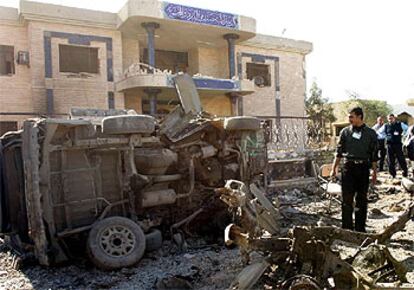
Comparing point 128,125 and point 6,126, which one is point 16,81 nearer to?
point 6,126

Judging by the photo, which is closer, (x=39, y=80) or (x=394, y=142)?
(x=394, y=142)

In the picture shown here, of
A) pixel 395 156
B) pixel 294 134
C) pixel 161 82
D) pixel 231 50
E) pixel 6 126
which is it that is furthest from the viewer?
pixel 231 50

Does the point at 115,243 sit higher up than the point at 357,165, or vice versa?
the point at 357,165

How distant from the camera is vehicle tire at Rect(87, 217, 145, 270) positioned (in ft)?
14.3

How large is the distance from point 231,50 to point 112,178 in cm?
1411

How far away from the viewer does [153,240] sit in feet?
16.3

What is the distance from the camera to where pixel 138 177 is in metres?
5.18

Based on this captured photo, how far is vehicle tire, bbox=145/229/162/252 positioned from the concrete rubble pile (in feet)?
5.20

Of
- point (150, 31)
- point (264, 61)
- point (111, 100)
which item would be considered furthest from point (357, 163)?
point (264, 61)

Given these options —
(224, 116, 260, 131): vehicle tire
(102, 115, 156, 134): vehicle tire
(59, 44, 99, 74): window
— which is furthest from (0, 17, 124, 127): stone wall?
(224, 116, 260, 131): vehicle tire

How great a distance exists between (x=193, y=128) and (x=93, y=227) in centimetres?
213

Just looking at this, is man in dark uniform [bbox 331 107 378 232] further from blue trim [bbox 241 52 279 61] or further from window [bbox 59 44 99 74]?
blue trim [bbox 241 52 279 61]

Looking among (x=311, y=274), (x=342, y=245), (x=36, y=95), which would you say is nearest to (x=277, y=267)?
Answer: (x=311, y=274)

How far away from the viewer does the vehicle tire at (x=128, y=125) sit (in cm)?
488
